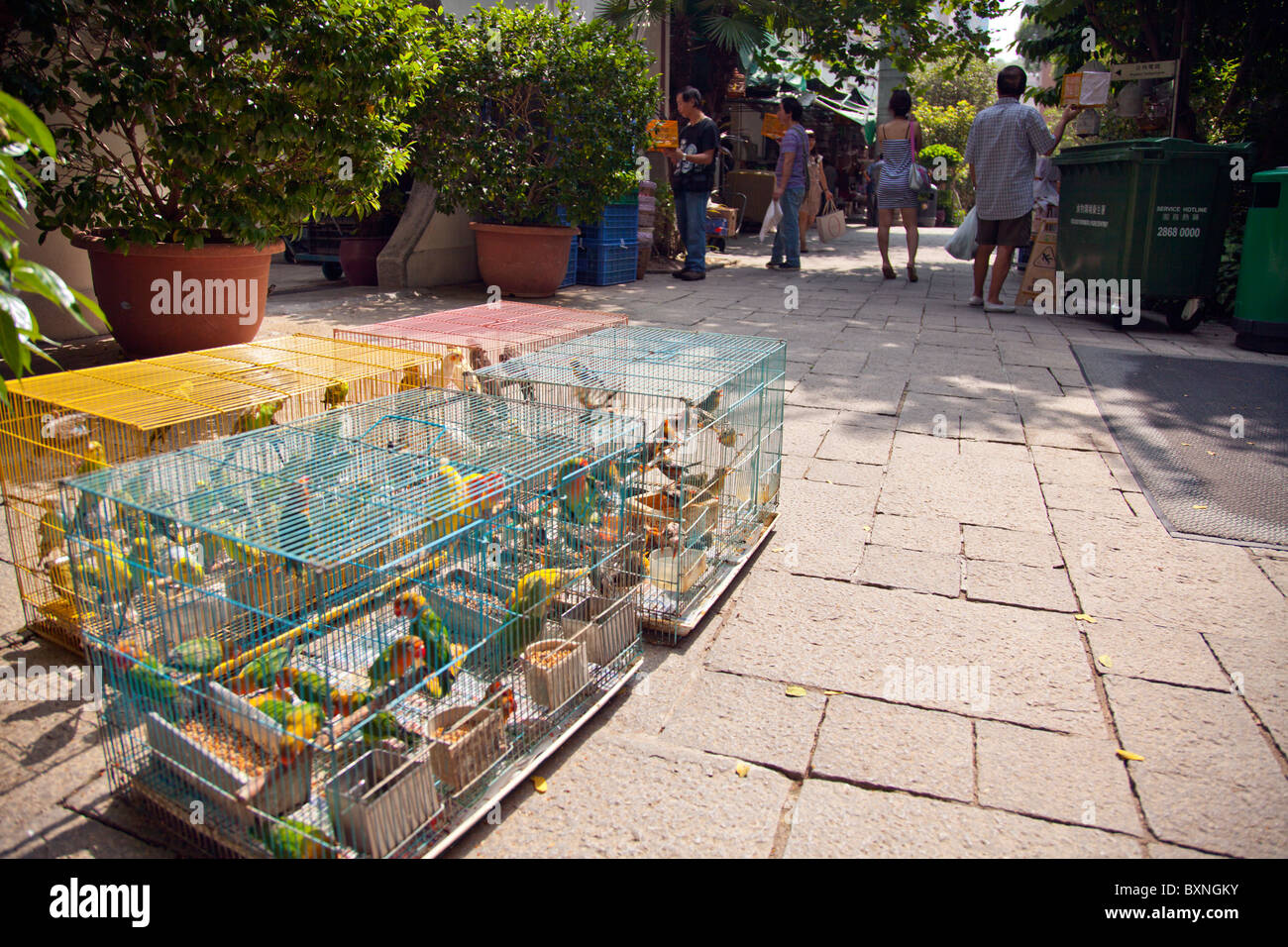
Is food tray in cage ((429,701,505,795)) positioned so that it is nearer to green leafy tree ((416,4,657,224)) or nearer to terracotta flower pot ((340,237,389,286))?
green leafy tree ((416,4,657,224))

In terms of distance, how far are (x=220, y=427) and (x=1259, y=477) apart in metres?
4.37

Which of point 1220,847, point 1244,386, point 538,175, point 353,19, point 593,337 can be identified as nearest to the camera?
point 1220,847

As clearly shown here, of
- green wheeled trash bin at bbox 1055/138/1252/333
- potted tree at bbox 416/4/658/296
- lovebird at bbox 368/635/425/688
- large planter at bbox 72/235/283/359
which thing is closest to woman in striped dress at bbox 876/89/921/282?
green wheeled trash bin at bbox 1055/138/1252/333

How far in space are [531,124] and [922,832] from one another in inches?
279

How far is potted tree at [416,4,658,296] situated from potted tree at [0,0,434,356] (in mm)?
2230

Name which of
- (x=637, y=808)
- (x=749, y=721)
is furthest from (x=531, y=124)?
(x=637, y=808)

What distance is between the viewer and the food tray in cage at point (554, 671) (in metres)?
2.30

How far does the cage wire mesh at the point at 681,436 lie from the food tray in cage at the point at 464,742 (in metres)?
0.80

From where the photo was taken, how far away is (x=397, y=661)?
2.04 metres

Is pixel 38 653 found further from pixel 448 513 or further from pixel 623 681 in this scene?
pixel 623 681

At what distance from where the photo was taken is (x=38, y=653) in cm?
254

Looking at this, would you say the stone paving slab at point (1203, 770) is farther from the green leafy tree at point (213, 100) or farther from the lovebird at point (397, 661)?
the green leafy tree at point (213, 100)

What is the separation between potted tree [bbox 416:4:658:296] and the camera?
742 cm
